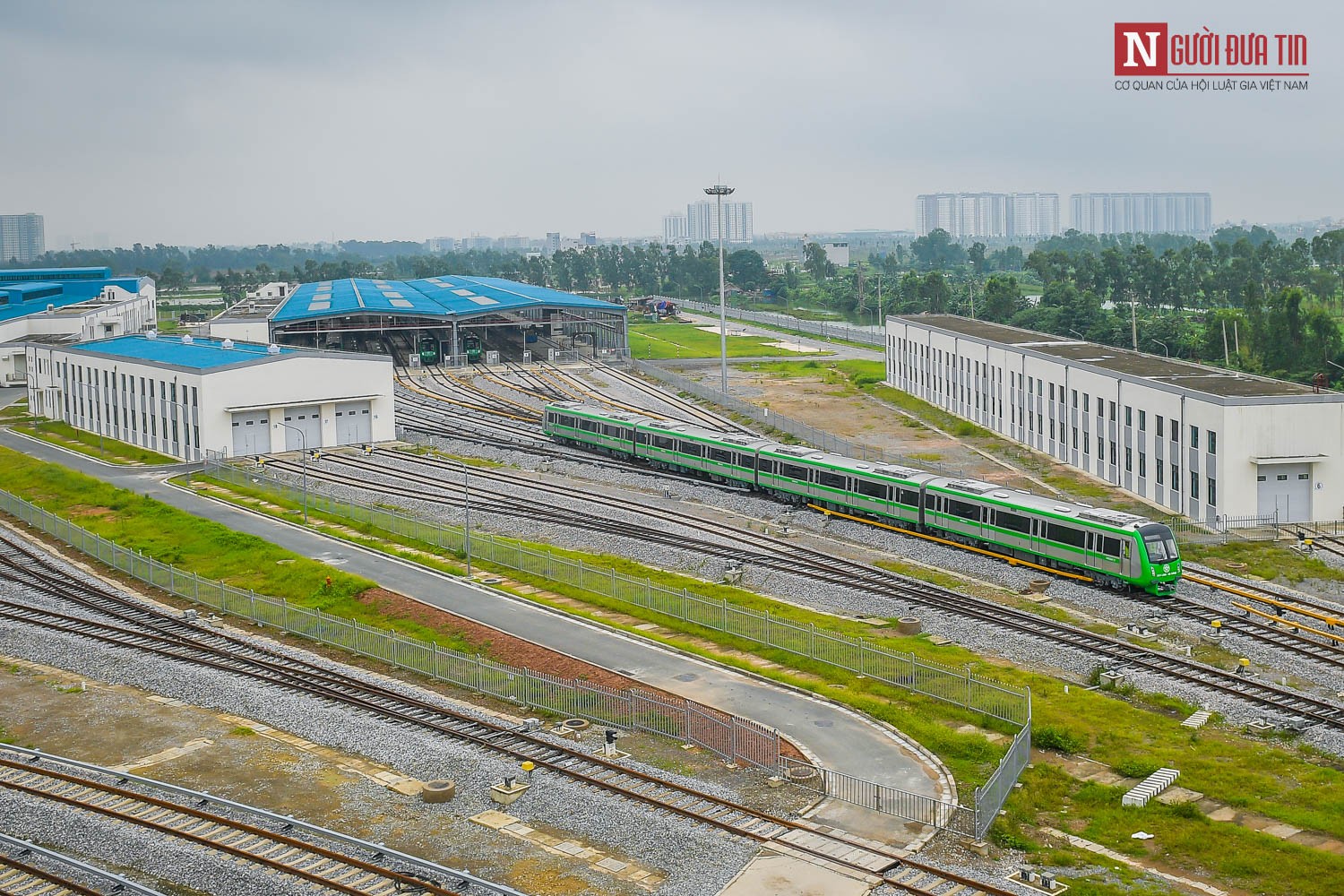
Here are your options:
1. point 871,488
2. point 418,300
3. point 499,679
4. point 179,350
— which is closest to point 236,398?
point 179,350

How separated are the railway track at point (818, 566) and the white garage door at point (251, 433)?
5.29 meters

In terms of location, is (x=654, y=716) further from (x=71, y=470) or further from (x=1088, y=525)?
(x=71, y=470)

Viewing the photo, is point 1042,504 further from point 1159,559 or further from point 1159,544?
point 1159,559

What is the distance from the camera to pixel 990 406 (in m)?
90.1

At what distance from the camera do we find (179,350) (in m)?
92.9

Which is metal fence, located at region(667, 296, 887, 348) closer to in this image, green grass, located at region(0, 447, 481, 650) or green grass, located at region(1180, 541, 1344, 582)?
green grass, located at region(0, 447, 481, 650)

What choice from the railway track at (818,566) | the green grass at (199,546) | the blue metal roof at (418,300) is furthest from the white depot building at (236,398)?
the blue metal roof at (418,300)

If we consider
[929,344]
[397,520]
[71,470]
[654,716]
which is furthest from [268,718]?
[929,344]

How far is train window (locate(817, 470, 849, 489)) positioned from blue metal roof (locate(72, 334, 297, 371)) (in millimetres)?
37299

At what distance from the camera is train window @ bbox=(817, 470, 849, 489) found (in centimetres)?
6263

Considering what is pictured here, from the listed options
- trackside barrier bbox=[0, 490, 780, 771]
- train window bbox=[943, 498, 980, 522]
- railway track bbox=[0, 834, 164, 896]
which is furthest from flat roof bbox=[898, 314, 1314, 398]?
railway track bbox=[0, 834, 164, 896]

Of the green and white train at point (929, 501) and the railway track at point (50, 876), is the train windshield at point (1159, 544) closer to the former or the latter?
the green and white train at point (929, 501)

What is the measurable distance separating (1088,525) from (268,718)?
97.5 feet

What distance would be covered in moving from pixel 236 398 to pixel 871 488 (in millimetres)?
40560
